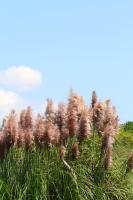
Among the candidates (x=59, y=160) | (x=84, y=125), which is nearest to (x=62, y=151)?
(x=59, y=160)

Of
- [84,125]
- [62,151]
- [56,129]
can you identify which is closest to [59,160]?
[62,151]

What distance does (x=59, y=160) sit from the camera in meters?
7.88

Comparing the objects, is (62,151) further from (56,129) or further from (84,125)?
(84,125)

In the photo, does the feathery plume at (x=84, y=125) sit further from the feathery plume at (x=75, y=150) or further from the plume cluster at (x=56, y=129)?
the feathery plume at (x=75, y=150)

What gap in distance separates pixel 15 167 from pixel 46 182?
0.48 metres

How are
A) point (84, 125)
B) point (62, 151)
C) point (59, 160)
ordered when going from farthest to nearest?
point (59, 160) → point (84, 125) → point (62, 151)

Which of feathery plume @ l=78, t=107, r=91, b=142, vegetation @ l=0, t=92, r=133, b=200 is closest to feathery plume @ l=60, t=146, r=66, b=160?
vegetation @ l=0, t=92, r=133, b=200

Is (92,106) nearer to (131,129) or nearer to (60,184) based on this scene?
(60,184)

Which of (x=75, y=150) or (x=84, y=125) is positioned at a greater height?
(x=84, y=125)

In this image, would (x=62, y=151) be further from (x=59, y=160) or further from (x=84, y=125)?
(x=84, y=125)

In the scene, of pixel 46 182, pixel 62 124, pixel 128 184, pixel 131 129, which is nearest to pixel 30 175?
pixel 46 182

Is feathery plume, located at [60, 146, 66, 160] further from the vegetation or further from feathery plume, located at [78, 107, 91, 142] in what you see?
feathery plume, located at [78, 107, 91, 142]

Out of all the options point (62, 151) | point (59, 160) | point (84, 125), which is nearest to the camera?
point (62, 151)

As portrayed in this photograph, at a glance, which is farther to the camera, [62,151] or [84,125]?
[84,125]
